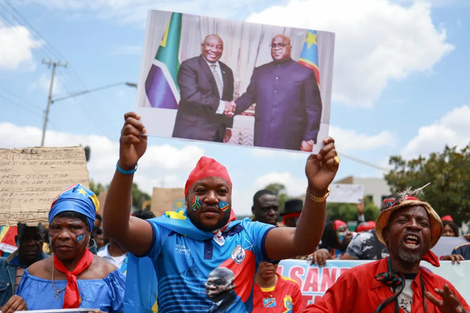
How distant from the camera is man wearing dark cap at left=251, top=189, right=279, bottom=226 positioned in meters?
6.02

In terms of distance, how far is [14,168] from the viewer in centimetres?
480

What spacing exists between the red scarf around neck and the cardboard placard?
105cm

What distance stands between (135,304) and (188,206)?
0.59m

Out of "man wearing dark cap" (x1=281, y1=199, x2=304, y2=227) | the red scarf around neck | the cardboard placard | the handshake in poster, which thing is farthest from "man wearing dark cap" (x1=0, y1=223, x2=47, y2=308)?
"man wearing dark cap" (x1=281, y1=199, x2=304, y2=227)

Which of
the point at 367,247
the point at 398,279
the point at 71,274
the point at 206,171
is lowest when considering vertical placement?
the point at 71,274

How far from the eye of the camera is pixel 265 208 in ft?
19.9

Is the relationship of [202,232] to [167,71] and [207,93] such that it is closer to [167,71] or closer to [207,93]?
[207,93]

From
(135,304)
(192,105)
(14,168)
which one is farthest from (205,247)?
(14,168)

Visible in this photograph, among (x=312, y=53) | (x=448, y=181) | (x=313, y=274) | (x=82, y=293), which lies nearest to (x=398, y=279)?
(x=312, y=53)

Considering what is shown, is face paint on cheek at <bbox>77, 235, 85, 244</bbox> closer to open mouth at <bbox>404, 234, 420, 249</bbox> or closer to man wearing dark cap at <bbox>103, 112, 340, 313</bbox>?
man wearing dark cap at <bbox>103, 112, 340, 313</bbox>

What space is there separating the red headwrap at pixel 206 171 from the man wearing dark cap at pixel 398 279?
1.01 metres

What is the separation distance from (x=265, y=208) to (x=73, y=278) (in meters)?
2.84

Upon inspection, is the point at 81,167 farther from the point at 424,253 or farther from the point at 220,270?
the point at 424,253

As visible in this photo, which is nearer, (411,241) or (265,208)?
(411,241)
